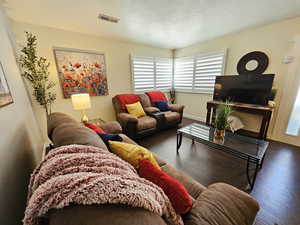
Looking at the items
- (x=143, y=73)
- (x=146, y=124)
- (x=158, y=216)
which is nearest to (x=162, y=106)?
(x=146, y=124)

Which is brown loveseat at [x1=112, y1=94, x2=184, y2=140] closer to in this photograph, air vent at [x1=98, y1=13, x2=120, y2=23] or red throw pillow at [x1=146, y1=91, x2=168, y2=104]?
red throw pillow at [x1=146, y1=91, x2=168, y2=104]

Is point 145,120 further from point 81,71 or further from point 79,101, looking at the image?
Result: point 81,71

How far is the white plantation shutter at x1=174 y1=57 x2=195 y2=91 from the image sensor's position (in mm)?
3949

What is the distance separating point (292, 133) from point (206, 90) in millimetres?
1985

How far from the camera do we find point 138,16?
2018 mm

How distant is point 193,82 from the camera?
13.0 ft

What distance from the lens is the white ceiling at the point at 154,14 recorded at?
1689 millimetres

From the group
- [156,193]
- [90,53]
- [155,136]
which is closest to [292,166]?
[155,136]

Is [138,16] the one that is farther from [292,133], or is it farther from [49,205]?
[292,133]

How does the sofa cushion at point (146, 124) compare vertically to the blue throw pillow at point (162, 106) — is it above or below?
below

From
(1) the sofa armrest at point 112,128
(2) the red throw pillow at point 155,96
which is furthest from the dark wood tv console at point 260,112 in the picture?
(1) the sofa armrest at point 112,128

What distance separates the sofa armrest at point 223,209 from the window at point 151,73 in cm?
323

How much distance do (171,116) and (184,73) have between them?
73.6 inches

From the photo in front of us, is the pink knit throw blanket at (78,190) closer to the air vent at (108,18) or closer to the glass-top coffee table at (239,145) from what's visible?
the glass-top coffee table at (239,145)
